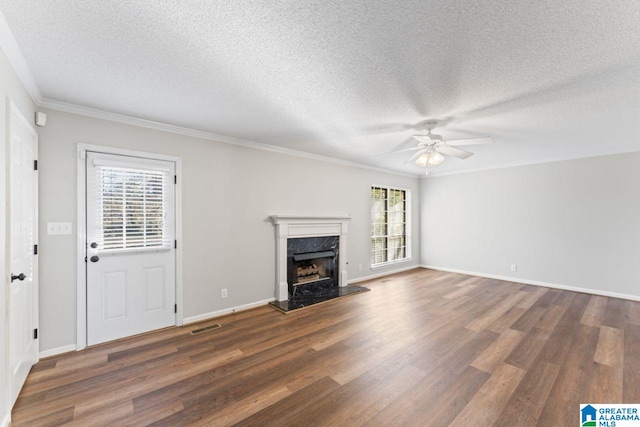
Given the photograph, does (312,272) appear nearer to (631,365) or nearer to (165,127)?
(165,127)

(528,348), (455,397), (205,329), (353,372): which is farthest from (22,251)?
(528,348)

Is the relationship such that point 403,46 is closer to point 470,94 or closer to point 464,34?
point 464,34

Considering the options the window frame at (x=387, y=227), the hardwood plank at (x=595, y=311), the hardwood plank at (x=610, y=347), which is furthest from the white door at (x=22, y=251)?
the hardwood plank at (x=595, y=311)

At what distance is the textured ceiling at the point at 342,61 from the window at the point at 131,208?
2.30 ft

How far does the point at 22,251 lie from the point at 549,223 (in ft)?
24.5

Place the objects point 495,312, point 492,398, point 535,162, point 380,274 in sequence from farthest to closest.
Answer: point 380,274
point 535,162
point 495,312
point 492,398

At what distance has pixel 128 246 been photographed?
9.95ft

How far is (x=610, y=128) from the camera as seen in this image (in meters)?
3.33

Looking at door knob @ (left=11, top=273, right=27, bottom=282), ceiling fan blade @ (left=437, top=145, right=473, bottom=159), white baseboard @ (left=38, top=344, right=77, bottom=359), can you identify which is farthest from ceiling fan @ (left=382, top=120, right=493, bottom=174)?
white baseboard @ (left=38, top=344, right=77, bottom=359)

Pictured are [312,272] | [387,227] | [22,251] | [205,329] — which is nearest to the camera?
[22,251]

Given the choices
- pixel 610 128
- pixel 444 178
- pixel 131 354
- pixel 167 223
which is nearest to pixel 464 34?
pixel 610 128

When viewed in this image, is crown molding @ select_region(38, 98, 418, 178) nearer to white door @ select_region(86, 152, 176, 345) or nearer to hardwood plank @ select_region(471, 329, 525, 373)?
white door @ select_region(86, 152, 176, 345)

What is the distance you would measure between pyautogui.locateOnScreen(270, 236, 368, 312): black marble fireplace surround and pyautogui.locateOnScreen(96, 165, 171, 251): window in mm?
A: 1932

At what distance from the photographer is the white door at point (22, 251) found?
191cm
